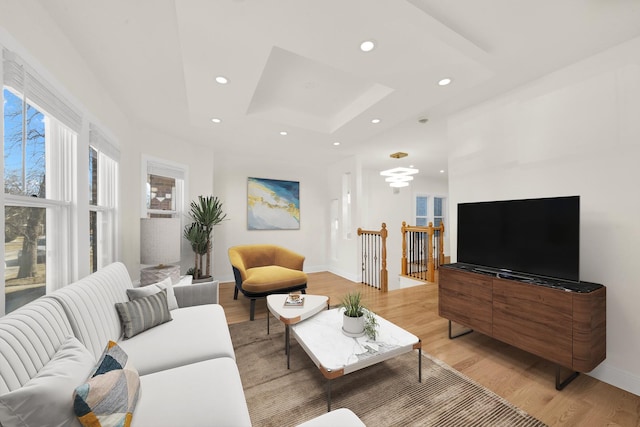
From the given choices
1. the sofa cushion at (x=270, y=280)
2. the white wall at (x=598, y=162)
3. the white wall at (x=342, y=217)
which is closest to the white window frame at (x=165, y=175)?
the sofa cushion at (x=270, y=280)

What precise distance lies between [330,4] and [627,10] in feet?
6.36

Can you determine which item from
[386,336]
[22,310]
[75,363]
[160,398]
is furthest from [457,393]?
[22,310]

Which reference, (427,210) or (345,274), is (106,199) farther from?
(427,210)

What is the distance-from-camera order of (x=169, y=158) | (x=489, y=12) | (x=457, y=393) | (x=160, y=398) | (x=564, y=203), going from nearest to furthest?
(x=160, y=398), (x=489, y=12), (x=457, y=393), (x=564, y=203), (x=169, y=158)

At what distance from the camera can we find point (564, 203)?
1932 millimetres

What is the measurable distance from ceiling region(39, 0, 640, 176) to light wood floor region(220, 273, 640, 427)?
99.6 inches

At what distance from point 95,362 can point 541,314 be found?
2890 millimetres

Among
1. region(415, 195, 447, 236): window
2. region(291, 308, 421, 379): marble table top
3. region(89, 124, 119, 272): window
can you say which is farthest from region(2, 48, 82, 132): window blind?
region(415, 195, 447, 236): window

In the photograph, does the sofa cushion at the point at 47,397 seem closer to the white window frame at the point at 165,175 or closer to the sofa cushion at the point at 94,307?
the sofa cushion at the point at 94,307

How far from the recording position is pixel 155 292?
2064 mm

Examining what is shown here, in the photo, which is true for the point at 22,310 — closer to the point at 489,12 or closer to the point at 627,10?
the point at 489,12

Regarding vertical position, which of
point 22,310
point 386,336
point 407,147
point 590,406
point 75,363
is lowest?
point 590,406

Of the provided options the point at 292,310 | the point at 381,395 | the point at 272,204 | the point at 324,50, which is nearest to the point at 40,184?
the point at 292,310

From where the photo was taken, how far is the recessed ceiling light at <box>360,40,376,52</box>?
1.80m
